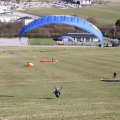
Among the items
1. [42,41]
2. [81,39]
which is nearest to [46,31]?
[42,41]

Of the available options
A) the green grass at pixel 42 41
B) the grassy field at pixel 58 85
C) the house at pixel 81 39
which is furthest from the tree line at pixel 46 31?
the grassy field at pixel 58 85

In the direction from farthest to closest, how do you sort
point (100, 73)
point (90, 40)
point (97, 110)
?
point (90, 40)
point (100, 73)
point (97, 110)

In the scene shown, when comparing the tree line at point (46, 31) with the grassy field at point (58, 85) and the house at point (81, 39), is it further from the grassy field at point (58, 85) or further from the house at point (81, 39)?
the grassy field at point (58, 85)

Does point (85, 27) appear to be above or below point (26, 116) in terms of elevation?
above

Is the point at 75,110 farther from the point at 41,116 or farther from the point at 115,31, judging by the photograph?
the point at 115,31

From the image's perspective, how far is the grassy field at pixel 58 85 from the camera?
49.1ft

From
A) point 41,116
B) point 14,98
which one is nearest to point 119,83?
point 14,98

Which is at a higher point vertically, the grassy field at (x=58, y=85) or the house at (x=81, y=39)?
the house at (x=81, y=39)

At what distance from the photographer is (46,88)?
26.1 m

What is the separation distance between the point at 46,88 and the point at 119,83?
17.9ft

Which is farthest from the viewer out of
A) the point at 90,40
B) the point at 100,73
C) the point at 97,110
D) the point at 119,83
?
the point at 90,40

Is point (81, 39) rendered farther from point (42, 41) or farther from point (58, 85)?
point (58, 85)

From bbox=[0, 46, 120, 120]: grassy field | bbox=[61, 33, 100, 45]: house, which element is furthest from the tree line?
bbox=[0, 46, 120, 120]: grassy field

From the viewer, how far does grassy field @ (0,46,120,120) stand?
1497cm
